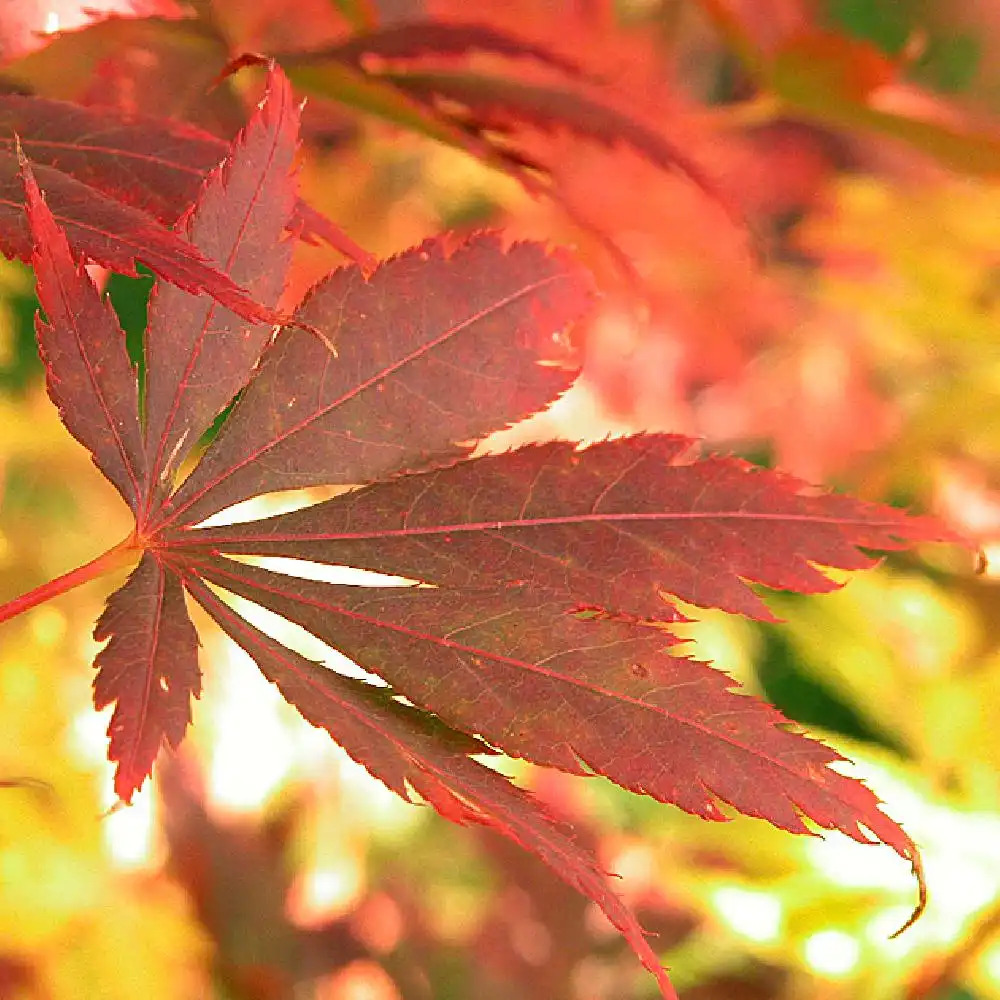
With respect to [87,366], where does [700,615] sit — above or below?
below

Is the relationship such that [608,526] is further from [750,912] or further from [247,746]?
[247,746]

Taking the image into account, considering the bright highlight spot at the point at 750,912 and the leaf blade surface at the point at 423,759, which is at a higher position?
the leaf blade surface at the point at 423,759

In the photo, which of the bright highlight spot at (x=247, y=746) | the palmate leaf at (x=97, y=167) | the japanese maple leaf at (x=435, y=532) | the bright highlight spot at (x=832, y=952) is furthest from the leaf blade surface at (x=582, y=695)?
the bright highlight spot at (x=247, y=746)

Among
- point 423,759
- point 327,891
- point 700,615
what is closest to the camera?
point 423,759

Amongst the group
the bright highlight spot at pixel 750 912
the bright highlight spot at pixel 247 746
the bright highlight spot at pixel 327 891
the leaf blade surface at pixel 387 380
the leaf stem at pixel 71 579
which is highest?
the leaf blade surface at pixel 387 380

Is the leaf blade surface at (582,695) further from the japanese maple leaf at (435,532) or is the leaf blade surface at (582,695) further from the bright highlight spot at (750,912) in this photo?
the bright highlight spot at (750,912)

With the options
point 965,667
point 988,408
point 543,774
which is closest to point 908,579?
point 965,667

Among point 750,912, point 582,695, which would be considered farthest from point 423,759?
point 750,912

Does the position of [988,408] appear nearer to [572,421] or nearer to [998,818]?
[998,818]
